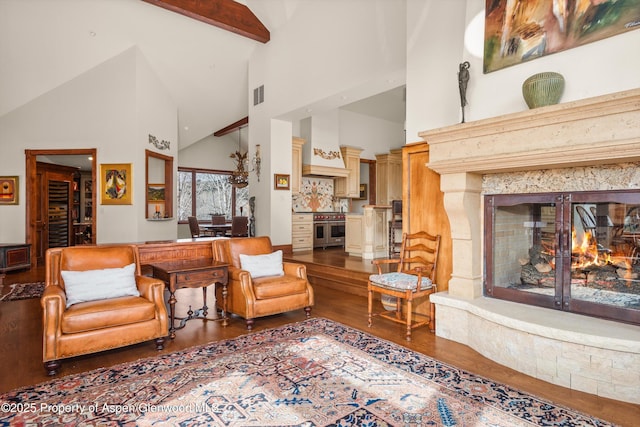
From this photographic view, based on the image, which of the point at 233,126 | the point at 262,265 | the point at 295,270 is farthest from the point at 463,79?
the point at 233,126

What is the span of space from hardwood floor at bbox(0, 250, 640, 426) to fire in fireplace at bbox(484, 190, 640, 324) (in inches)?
27.1

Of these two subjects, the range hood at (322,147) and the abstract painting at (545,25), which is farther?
the range hood at (322,147)

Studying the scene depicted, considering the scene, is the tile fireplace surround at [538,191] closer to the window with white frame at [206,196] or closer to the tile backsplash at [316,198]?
the tile backsplash at [316,198]

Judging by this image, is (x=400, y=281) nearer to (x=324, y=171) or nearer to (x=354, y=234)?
(x=354, y=234)

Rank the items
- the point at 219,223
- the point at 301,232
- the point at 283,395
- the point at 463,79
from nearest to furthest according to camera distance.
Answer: the point at 283,395 < the point at 463,79 < the point at 301,232 < the point at 219,223

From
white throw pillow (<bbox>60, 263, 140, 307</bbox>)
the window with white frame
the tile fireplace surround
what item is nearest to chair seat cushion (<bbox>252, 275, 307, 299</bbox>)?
white throw pillow (<bbox>60, 263, 140, 307</bbox>)

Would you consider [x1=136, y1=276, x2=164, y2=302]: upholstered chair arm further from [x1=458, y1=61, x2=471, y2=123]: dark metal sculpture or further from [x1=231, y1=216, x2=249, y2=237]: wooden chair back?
[x1=231, y1=216, x2=249, y2=237]: wooden chair back

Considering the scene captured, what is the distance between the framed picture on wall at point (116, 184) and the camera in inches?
270

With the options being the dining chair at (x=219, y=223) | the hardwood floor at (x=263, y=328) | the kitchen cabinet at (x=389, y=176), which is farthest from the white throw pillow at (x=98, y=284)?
the kitchen cabinet at (x=389, y=176)

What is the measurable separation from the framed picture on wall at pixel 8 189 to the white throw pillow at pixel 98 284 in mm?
5598

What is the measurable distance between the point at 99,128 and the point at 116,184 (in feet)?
3.83

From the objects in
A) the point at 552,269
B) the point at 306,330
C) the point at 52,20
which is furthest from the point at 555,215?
the point at 52,20

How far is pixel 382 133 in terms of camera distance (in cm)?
1022

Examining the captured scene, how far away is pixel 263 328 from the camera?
368 cm
